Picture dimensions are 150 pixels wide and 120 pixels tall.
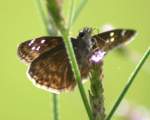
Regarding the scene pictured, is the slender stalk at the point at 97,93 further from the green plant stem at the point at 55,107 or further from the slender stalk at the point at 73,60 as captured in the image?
the green plant stem at the point at 55,107

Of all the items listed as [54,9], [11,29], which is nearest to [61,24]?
[54,9]

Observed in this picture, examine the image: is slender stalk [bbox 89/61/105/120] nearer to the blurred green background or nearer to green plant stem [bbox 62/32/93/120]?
green plant stem [bbox 62/32/93/120]

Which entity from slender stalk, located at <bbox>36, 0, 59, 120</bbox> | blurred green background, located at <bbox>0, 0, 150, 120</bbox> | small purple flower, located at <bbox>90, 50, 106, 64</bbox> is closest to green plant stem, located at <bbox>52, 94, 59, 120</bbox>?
slender stalk, located at <bbox>36, 0, 59, 120</bbox>

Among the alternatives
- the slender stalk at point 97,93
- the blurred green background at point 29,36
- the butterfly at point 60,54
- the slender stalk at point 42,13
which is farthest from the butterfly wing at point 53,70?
the blurred green background at point 29,36

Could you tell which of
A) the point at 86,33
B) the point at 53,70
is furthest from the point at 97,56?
the point at 53,70

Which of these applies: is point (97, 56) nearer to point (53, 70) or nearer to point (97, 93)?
point (97, 93)

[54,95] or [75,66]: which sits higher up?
[75,66]
